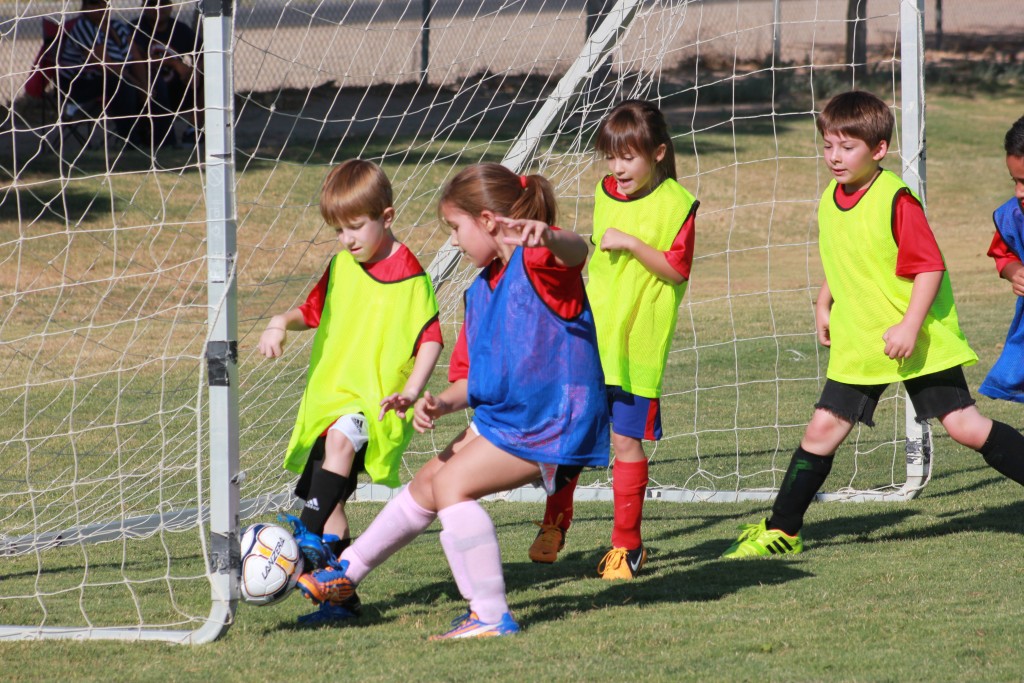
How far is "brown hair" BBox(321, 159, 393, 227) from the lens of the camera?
3762mm

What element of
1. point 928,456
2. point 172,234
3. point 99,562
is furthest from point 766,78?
point 99,562

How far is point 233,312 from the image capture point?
3418mm

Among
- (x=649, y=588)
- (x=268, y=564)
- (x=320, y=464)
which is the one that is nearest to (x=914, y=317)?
(x=649, y=588)

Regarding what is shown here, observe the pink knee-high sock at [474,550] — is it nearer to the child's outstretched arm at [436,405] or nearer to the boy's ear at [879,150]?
the child's outstretched arm at [436,405]

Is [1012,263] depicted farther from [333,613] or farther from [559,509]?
[333,613]

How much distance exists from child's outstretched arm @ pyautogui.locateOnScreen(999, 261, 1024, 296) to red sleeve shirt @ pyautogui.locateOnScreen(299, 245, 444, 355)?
1.97 m

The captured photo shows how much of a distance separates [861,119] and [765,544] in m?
1.49

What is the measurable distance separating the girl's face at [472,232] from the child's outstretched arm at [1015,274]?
1.89m

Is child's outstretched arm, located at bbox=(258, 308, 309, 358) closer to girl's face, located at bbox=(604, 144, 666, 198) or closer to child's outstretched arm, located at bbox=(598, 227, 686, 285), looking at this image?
child's outstretched arm, located at bbox=(598, 227, 686, 285)

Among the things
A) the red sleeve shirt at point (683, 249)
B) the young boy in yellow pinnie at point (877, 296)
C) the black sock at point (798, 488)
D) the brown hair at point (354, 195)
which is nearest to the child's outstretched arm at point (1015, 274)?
the young boy in yellow pinnie at point (877, 296)

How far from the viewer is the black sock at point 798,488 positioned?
14.6ft

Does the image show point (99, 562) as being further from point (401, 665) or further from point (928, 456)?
point (928, 456)

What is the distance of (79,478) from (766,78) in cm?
1829

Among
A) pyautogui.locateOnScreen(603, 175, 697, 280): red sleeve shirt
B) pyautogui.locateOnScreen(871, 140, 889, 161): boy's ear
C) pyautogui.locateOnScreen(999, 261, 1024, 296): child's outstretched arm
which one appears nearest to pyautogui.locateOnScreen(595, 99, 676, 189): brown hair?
pyautogui.locateOnScreen(603, 175, 697, 280): red sleeve shirt
